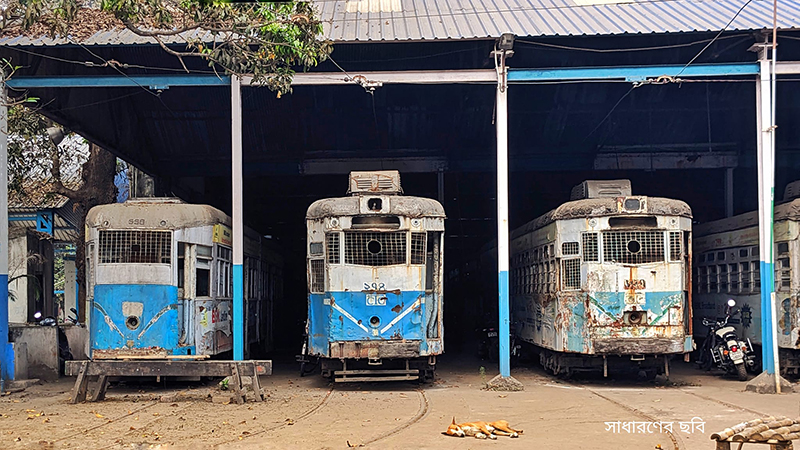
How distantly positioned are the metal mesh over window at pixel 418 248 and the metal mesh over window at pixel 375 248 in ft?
0.54

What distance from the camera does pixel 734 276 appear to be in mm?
14984

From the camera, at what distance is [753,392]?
476 inches

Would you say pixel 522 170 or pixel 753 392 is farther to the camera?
pixel 522 170

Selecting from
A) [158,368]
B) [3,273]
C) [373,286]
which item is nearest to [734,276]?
[373,286]

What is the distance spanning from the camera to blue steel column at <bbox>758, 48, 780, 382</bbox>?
492 inches

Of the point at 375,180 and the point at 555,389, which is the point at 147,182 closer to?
the point at 375,180

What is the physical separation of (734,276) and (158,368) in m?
10.7

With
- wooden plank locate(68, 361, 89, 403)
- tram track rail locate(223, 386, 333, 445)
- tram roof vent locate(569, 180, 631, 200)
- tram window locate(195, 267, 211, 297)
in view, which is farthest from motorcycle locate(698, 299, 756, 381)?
wooden plank locate(68, 361, 89, 403)

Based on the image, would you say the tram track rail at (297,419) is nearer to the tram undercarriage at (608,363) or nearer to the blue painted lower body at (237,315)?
the blue painted lower body at (237,315)

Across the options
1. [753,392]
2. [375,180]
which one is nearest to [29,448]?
[375,180]

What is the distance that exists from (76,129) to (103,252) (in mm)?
4705

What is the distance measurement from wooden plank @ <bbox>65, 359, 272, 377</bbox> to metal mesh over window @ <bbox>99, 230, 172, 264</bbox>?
1855mm

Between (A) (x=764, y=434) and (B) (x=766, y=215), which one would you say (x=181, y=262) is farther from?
(B) (x=766, y=215)

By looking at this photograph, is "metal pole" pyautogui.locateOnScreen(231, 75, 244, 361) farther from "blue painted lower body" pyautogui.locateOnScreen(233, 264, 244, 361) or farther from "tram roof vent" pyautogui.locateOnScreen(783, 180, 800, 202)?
"tram roof vent" pyautogui.locateOnScreen(783, 180, 800, 202)
